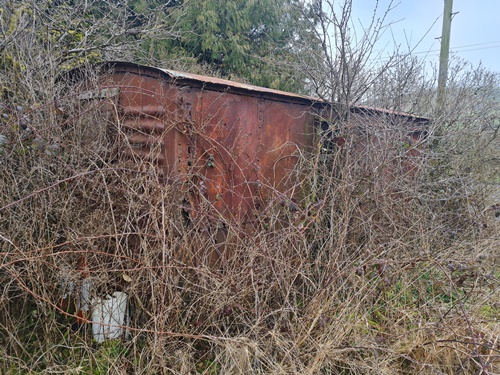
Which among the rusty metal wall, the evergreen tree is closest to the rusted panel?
the rusty metal wall

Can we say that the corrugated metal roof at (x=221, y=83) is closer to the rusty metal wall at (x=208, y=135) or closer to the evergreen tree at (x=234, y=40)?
the rusty metal wall at (x=208, y=135)

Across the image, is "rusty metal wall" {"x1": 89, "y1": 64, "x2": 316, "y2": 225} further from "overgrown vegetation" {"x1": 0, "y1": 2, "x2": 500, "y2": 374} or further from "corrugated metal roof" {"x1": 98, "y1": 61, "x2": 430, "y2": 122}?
"overgrown vegetation" {"x1": 0, "y1": 2, "x2": 500, "y2": 374}

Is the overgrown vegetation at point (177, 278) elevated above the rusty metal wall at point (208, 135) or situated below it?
below

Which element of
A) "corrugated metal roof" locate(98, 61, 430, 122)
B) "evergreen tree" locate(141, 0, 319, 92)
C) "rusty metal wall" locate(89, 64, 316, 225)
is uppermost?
"evergreen tree" locate(141, 0, 319, 92)

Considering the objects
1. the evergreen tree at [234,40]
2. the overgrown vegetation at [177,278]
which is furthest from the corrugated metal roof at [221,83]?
the evergreen tree at [234,40]

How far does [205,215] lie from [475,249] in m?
3.06

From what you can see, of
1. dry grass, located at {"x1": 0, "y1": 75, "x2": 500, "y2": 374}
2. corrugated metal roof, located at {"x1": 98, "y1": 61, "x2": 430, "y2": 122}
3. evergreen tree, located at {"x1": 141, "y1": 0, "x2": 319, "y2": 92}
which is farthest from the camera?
evergreen tree, located at {"x1": 141, "y1": 0, "x2": 319, "y2": 92}

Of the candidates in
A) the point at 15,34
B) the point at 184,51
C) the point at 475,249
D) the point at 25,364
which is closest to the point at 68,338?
the point at 25,364

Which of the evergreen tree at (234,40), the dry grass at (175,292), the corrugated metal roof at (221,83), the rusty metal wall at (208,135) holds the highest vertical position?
the evergreen tree at (234,40)

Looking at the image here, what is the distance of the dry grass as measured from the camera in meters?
2.88

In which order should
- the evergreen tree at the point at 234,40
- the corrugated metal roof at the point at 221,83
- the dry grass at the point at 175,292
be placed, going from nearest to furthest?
the dry grass at the point at 175,292 < the corrugated metal roof at the point at 221,83 < the evergreen tree at the point at 234,40

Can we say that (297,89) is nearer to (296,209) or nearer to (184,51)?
(184,51)

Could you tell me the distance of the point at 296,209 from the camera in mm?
3629

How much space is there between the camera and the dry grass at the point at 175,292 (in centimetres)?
288
